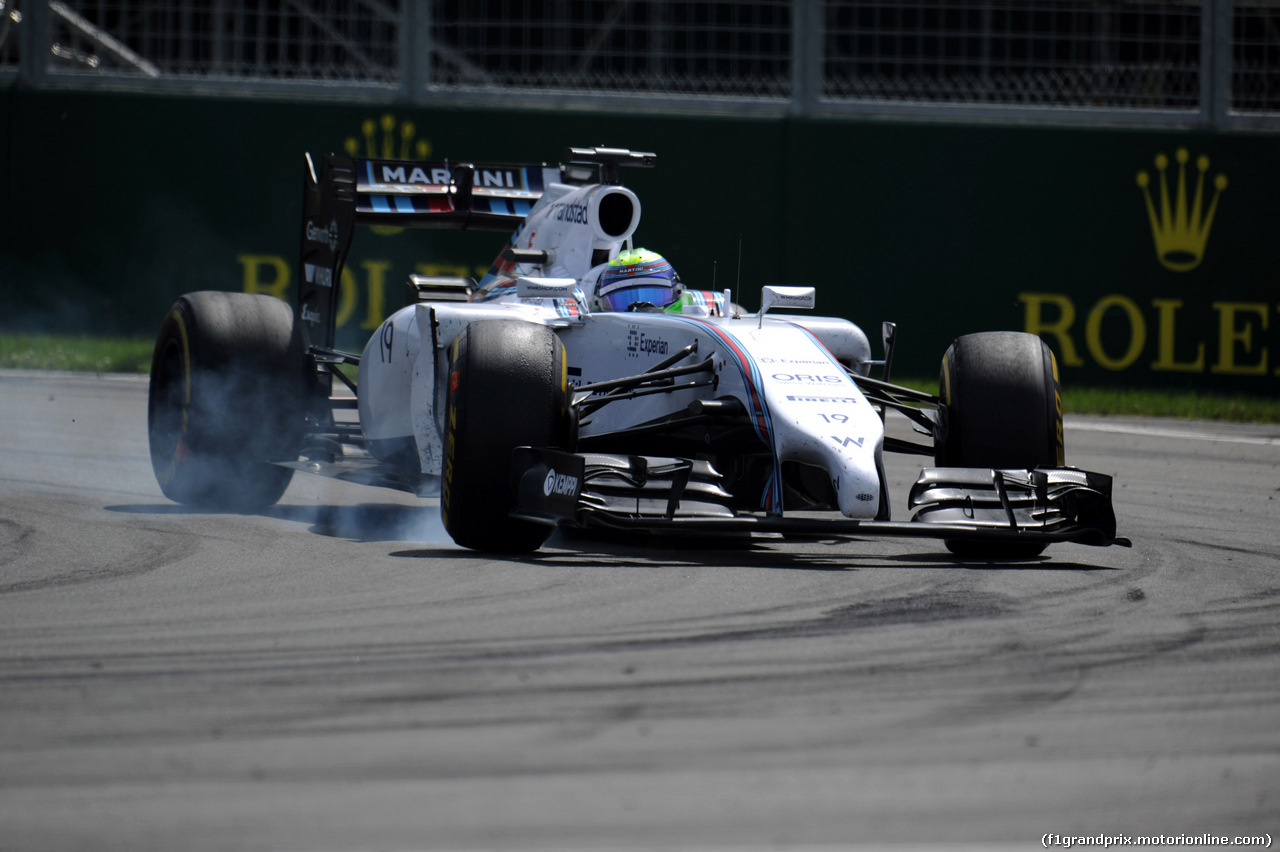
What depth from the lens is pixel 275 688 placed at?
4.04 meters

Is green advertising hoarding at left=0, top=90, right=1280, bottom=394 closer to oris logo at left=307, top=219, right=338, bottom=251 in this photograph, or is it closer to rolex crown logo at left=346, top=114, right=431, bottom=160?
rolex crown logo at left=346, top=114, right=431, bottom=160

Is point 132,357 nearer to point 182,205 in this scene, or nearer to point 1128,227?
point 182,205

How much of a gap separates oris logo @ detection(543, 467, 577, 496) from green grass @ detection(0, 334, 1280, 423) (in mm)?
7367

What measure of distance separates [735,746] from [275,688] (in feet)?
3.73

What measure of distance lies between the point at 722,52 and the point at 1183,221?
388 cm

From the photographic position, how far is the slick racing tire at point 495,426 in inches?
235

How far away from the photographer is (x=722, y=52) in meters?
13.6

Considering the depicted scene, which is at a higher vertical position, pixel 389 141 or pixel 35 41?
pixel 35 41

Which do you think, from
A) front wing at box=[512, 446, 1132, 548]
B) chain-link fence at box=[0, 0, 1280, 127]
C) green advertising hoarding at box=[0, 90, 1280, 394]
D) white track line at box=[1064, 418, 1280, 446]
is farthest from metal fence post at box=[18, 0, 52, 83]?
front wing at box=[512, 446, 1132, 548]

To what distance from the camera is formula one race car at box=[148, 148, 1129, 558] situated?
593 centimetres

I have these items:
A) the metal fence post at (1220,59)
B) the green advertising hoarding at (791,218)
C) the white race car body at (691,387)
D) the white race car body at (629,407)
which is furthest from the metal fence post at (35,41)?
the metal fence post at (1220,59)

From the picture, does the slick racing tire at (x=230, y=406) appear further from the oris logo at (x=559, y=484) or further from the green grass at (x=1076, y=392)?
the green grass at (x=1076, y=392)

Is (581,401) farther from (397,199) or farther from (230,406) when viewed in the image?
(397,199)

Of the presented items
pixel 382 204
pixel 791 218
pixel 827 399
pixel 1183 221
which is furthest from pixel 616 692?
pixel 1183 221
